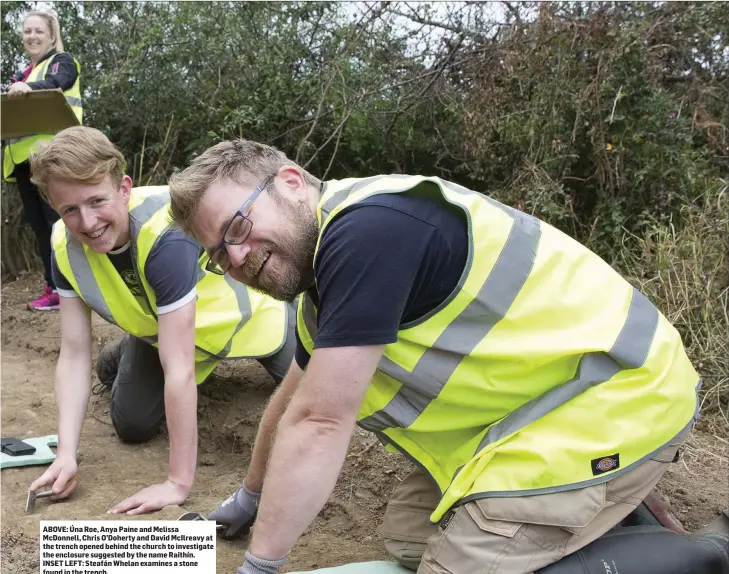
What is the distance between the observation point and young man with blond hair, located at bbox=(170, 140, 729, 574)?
160 cm

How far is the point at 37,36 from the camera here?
16.1ft

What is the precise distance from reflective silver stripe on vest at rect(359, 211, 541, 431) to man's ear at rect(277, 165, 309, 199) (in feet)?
1.47

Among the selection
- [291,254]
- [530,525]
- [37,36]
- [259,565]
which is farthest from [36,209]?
[530,525]

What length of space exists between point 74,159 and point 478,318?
1595mm

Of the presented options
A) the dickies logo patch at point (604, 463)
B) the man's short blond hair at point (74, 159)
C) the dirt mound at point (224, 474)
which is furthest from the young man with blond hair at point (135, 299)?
the dickies logo patch at point (604, 463)

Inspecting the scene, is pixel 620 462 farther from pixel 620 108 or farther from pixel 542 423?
pixel 620 108

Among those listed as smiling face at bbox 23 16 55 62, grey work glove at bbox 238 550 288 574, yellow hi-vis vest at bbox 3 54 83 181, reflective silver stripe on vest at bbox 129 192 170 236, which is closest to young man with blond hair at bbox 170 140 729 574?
grey work glove at bbox 238 550 288 574

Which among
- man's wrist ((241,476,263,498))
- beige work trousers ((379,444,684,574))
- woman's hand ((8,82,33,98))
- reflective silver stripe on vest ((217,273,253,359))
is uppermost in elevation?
woman's hand ((8,82,33,98))

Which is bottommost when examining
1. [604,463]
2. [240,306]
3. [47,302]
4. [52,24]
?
[47,302]

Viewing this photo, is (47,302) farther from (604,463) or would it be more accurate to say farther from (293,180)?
(604,463)

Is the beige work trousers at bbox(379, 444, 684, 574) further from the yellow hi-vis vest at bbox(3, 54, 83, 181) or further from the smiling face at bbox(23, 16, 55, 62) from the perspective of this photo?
the smiling face at bbox(23, 16, 55, 62)

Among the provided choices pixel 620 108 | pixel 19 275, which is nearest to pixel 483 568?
pixel 620 108

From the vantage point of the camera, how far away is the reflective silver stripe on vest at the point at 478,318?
1.66 metres

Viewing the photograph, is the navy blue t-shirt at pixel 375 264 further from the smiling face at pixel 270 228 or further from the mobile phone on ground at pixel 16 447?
the mobile phone on ground at pixel 16 447
